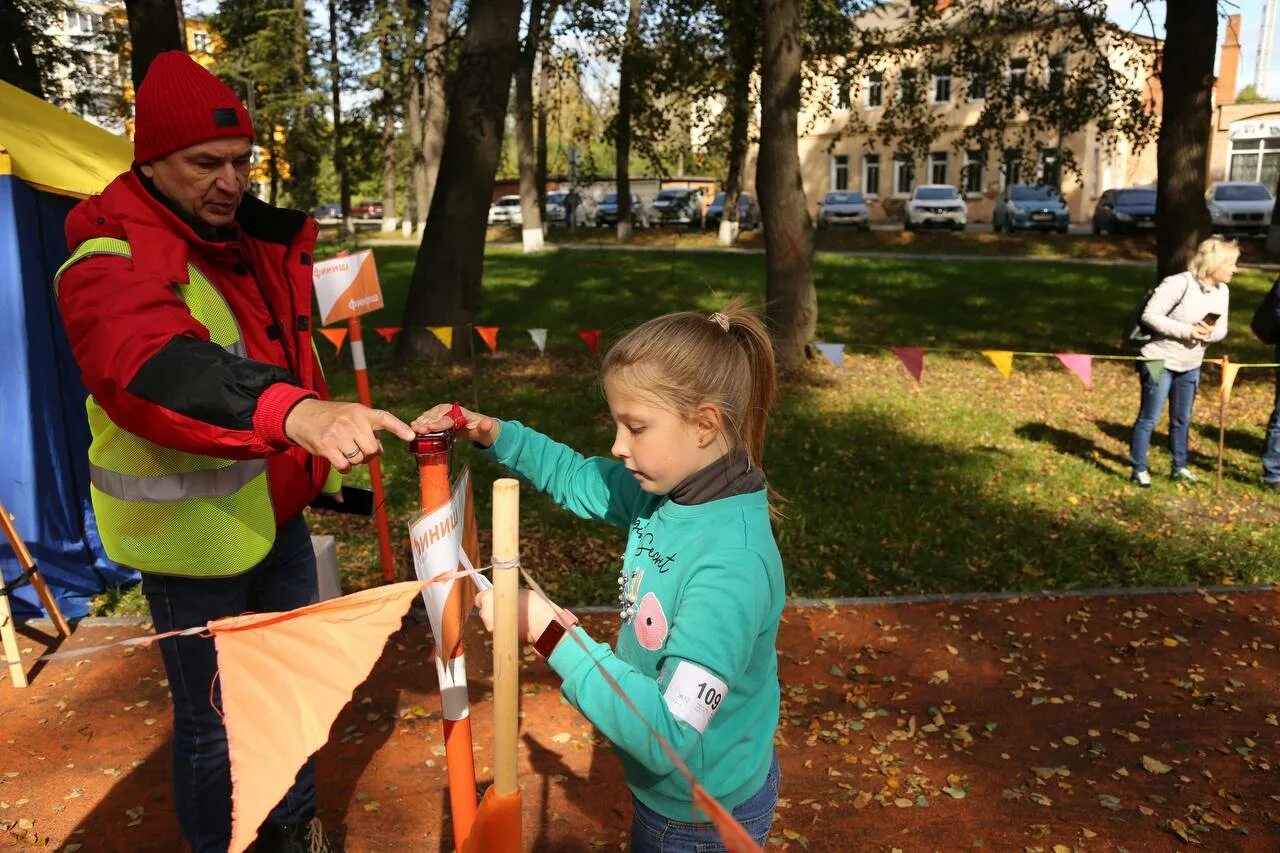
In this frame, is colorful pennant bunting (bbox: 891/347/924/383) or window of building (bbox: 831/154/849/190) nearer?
colorful pennant bunting (bbox: 891/347/924/383)

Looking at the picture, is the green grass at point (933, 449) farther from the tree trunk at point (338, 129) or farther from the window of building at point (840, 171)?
the window of building at point (840, 171)

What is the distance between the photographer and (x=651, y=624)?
1.95m

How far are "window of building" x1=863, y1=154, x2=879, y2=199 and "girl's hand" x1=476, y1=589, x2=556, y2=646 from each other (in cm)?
4806

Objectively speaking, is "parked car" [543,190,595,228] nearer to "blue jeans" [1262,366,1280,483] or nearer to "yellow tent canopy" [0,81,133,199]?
"yellow tent canopy" [0,81,133,199]

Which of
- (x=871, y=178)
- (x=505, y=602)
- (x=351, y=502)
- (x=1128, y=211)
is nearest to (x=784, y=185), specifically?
A: (x=351, y=502)

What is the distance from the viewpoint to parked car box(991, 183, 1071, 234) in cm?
2697

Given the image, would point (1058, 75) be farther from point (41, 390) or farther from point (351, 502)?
point (351, 502)

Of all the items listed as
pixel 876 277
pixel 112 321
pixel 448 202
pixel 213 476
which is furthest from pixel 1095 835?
pixel 876 277

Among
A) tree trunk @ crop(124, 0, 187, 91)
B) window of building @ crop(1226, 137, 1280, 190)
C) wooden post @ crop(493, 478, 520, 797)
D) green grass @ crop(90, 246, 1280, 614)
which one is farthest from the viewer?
window of building @ crop(1226, 137, 1280, 190)

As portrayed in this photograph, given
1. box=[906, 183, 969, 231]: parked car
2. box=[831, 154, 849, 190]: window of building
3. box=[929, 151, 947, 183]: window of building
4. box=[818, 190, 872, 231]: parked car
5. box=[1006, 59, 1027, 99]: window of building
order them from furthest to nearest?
box=[831, 154, 849, 190]: window of building, box=[929, 151, 947, 183]: window of building, box=[818, 190, 872, 231]: parked car, box=[906, 183, 969, 231]: parked car, box=[1006, 59, 1027, 99]: window of building

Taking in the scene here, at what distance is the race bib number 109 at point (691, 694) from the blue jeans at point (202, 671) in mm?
1266

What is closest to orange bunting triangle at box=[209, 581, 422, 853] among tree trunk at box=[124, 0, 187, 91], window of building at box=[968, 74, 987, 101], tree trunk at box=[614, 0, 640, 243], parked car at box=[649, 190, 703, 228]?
tree trunk at box=[124, 0, 187, 91]

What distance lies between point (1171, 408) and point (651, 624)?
7201mm

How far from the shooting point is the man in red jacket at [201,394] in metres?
1.83
